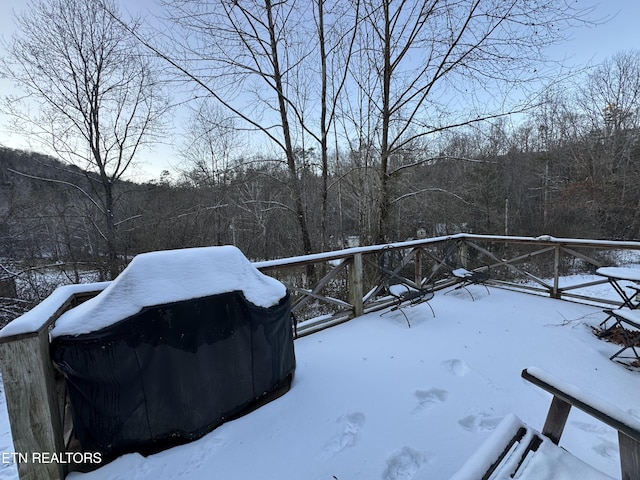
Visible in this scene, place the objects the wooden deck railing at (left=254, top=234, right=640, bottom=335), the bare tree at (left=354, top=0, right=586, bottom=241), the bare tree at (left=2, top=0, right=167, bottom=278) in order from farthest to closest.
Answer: the bare tree at (left=2, top=0, right=167, bottom=278), the bare tree at (left=354, top=0, right=586, bottom=241), the wooden deck railing at (left=254, top=234, right=640, bottom=335)

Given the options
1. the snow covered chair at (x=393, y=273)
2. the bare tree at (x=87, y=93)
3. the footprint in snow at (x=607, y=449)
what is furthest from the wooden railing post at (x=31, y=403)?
the bare tree at (x=87, y=93)

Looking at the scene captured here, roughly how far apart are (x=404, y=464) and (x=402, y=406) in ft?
1.45

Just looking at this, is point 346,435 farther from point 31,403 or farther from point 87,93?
point 87,93

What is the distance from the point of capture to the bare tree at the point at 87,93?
6.53 m

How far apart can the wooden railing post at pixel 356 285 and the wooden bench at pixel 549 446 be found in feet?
7.44

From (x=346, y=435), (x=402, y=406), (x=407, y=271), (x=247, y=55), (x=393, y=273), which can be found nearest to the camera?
(x=346, y=435)

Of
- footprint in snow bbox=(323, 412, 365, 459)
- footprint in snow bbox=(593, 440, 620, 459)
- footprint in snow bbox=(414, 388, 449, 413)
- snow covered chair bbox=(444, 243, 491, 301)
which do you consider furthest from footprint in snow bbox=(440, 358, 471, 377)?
snow covered chair bbox=(444, 243, 491, 301)

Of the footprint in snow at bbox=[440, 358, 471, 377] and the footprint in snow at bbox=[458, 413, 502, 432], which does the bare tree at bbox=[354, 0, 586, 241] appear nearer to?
the footprint in snow at bbox=[440, 358, 471, 377]

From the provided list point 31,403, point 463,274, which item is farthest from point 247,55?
point 31,403

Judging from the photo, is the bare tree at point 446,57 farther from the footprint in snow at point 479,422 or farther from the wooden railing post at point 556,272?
the footprint in snow at point 479,422

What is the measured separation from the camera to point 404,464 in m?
1.47

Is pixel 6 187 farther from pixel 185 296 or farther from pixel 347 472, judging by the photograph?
pixel 347 472

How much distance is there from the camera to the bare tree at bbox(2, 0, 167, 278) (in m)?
6.53

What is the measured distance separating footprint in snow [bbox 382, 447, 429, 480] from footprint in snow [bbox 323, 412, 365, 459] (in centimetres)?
22
